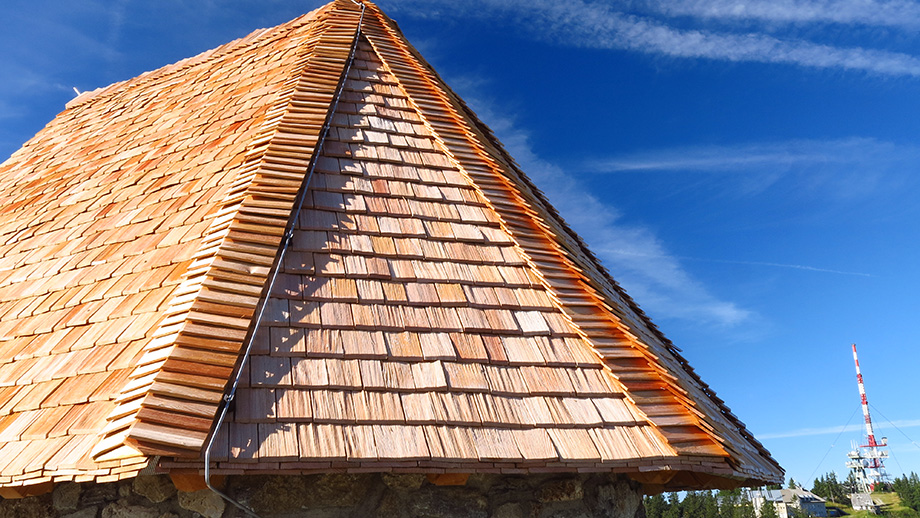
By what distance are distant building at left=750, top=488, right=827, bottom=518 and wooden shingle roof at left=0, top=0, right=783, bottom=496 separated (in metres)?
42.1


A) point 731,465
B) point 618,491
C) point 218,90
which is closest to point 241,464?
point 618,491

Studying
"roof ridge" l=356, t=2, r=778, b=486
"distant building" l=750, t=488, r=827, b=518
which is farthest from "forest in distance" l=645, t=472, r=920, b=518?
"roof ridge" l=356, t=2, r=778, b=486

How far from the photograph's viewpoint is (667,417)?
3.28m

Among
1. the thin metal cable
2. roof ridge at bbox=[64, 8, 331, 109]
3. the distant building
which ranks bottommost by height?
the thin metal cable

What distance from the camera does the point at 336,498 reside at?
2.97 m

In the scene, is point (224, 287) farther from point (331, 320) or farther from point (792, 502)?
point (792, 502)

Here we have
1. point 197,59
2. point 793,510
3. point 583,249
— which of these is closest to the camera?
point 583,249

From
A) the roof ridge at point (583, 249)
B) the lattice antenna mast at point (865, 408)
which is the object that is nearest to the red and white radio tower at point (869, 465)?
the lattice antenna mast at point (865, 408)

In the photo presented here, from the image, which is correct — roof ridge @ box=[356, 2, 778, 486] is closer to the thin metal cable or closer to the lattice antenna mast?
the thin metal cable

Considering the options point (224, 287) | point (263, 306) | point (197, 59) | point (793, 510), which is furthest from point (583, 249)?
point (793, 510)

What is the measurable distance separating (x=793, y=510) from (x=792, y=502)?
113 inches

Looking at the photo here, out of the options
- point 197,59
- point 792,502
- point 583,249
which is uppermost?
point 792,502

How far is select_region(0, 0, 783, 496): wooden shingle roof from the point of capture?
2.77 meters

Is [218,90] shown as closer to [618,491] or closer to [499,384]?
[499,384]
